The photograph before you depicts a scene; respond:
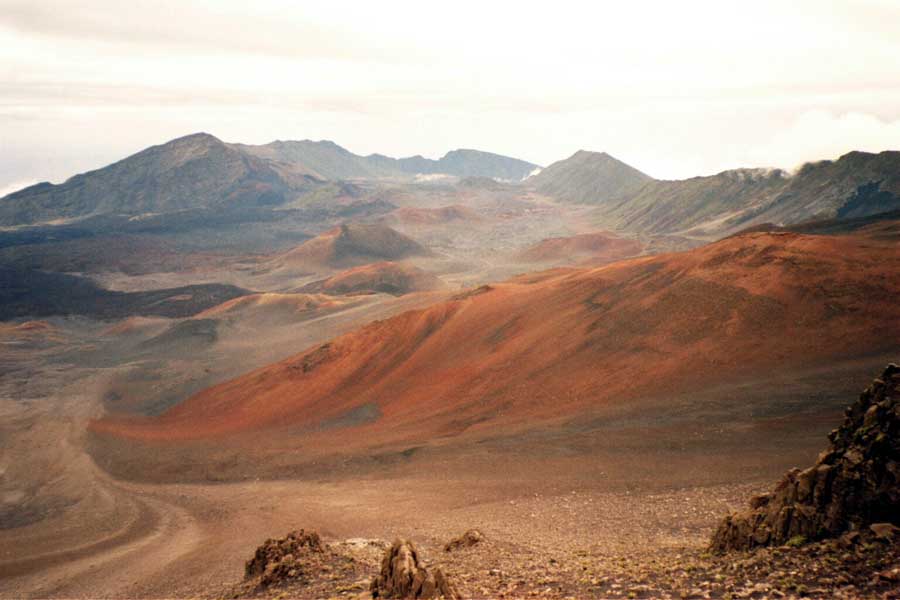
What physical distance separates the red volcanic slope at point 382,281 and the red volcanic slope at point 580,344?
50.1 metres

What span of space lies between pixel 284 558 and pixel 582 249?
11511 centimetres

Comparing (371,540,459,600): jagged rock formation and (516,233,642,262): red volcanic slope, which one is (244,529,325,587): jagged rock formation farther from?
(516,233,642,262): red volcanic slope

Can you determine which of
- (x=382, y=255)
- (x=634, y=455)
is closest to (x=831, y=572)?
(x=634, y=455)

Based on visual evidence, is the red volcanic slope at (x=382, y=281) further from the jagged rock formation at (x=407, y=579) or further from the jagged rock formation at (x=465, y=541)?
the jagged rock formation at (x=407, y=579)

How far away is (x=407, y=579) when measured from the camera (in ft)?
41.2

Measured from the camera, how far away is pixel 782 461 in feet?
73.2

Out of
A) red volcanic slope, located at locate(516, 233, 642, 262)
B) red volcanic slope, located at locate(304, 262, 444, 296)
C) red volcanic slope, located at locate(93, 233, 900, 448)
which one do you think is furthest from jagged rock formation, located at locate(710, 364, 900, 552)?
red volcanic slope, located at locate(516, 233, 642, 262)

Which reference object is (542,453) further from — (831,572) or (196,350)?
(196,350)

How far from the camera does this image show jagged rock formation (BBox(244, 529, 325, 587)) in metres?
16.2

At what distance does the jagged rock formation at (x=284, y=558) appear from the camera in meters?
16.2

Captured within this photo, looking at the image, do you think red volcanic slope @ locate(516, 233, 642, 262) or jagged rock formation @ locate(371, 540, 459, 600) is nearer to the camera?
jagged rock formation @ locate(371, 540, 459, 600)

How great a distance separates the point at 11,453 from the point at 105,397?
504 inches

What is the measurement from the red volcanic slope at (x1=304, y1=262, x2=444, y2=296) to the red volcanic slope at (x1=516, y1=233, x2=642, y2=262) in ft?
91.8

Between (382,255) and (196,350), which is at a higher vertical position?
(382,255)
